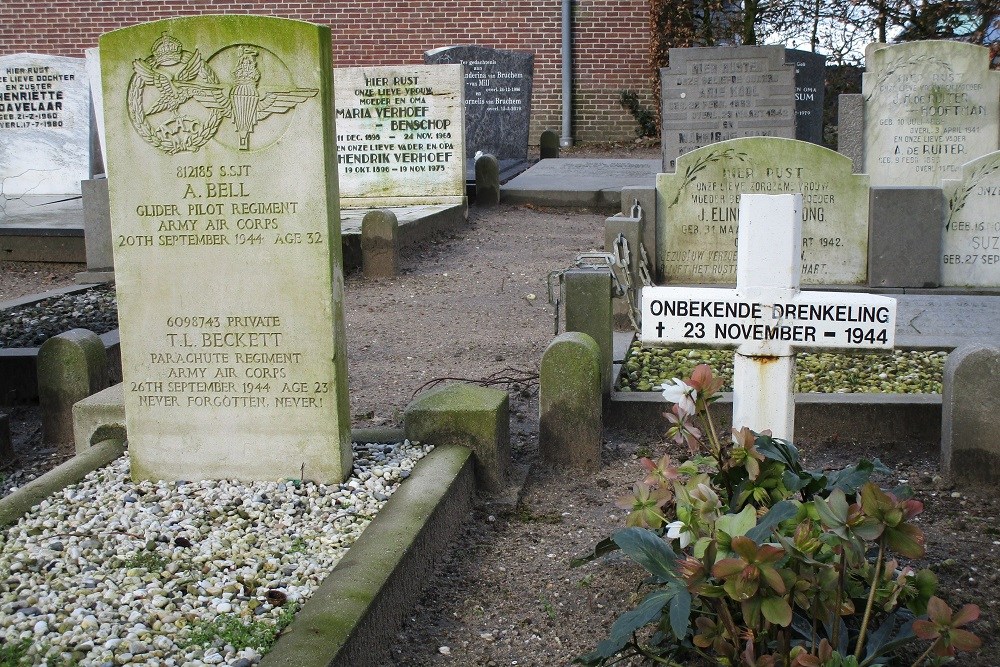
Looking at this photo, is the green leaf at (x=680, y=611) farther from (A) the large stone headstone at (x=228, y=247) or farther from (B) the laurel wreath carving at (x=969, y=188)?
(B) the laurel wreath carving at (x=969, y=188)

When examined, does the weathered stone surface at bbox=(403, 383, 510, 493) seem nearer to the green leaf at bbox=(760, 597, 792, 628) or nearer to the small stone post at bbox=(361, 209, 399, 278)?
the green leaf at bbox=(760, 597, 792, 628)

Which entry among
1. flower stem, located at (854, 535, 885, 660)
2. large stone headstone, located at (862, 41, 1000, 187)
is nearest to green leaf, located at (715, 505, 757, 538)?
flower stem, located at (854, 535, 885, 660)

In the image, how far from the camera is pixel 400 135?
481 inches

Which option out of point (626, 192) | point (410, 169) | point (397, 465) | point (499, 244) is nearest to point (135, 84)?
point (397, 465)

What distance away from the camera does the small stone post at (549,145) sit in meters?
19.0

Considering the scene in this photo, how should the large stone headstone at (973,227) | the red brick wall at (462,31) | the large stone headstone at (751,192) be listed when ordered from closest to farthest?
1. the large stone headstone at (751,192)
2. the large stone headstone at (973,227)
3. the red brick wall at (462,31)

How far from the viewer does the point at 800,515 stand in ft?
8.98

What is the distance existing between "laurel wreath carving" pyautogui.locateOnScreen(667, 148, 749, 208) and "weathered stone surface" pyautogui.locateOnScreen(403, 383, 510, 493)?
3.36 m

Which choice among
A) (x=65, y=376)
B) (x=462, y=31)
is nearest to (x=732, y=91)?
(x=65, y=376)

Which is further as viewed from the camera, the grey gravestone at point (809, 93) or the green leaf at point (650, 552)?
the grey gravestone at point (809, 93)

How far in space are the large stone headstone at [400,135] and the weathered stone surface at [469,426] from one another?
7.99 metres

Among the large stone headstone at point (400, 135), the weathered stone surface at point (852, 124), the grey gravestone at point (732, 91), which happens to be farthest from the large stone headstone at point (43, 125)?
the weathered stone surface at point (852, 124)

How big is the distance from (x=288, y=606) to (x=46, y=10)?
21.5m

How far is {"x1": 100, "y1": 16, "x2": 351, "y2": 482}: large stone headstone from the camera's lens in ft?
13.0
